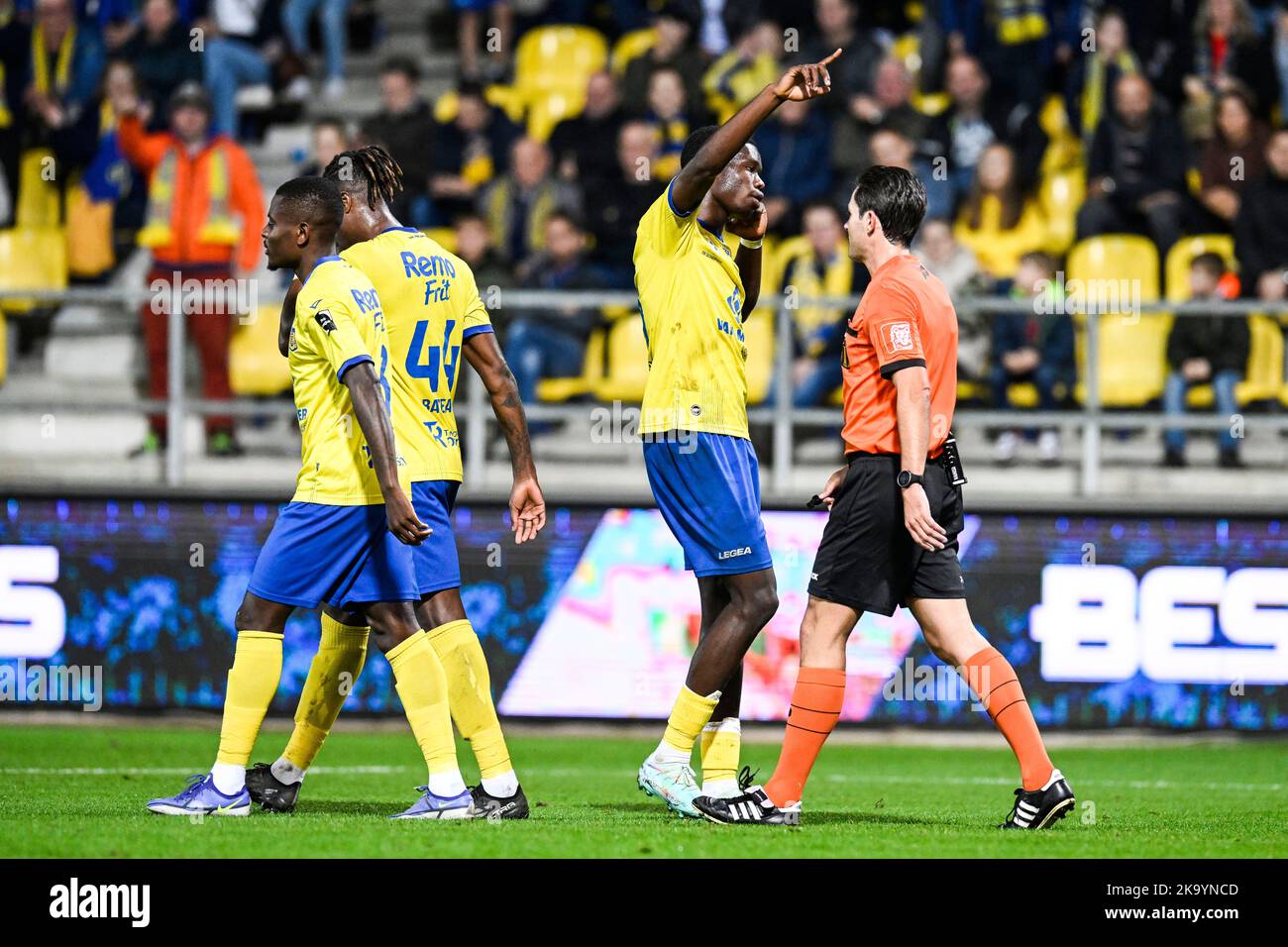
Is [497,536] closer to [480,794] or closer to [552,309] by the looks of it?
[552,309]

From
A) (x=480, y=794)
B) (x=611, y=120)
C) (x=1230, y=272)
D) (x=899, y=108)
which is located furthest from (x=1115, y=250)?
(x=480, y=794)

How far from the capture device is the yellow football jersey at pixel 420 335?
23.4 feet

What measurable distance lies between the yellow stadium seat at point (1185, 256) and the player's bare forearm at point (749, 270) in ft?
20.1

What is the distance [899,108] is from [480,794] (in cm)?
878

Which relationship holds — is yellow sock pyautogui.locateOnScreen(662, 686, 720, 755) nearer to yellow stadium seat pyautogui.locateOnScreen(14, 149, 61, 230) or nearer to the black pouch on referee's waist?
the black pouch on referee's waist

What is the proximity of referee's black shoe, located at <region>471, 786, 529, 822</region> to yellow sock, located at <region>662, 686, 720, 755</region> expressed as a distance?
571 mm

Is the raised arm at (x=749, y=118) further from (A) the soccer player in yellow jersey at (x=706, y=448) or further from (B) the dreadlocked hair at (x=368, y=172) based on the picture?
(B) the dreadlocked hair at (x=368, y=172)

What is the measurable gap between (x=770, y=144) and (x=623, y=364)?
3.20 meters

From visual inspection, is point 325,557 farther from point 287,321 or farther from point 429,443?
point 287,321

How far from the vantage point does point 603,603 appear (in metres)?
11.5

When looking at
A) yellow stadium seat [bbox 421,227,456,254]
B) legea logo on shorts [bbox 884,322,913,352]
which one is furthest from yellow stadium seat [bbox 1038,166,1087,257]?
legea logo on shorts [bbox 884,322,913,352]

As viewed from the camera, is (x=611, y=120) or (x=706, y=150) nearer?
(x=706, y=150)

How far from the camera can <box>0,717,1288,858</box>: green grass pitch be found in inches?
241

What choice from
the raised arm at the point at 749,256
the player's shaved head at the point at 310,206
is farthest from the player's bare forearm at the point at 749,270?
the player's shaved head at the point at 310,206
